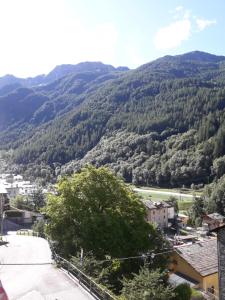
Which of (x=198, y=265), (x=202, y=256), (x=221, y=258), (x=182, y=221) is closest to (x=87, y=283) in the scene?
(x=221, y=258)

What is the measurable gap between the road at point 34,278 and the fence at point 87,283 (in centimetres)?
35

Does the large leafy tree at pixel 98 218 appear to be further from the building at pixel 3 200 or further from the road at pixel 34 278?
the building at pixel 3 200

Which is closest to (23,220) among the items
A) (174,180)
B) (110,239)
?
(110,239)

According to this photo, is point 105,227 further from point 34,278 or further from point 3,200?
point 3,200

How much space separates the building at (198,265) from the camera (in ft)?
117

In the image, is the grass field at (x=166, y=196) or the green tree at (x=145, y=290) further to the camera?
the grass field at (x=166, y=196)

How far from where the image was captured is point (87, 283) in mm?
21734

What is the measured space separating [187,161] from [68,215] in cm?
14907

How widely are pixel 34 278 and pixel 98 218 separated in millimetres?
6439

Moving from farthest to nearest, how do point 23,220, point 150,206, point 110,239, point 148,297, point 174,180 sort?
point 174,180, point 150,206, point 23,220, point 110,239, point 148,297

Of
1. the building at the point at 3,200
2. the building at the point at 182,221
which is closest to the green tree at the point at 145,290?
the building at the point at 3,200

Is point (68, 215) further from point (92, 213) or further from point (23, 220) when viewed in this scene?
point (23, 220)

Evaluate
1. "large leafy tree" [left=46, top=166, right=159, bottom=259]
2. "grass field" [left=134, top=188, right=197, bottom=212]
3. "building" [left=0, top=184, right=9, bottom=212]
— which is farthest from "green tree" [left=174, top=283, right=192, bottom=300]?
"grass field" [left=134, top=188, right=197, bottom=212]

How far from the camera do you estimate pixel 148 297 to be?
65.4ft
